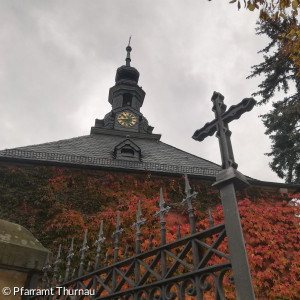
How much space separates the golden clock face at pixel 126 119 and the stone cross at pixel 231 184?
57.8ft

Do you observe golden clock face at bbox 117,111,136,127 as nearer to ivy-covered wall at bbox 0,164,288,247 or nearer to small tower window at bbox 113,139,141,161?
small tower window at bbox 113,139,141,161

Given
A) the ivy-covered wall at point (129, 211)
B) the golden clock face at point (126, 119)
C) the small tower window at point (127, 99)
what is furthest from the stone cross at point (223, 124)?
the small tower window at point (127, 99)

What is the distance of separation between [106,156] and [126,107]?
8733mm

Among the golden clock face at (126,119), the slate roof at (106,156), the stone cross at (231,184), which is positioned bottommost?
the stone cross at (231,184)

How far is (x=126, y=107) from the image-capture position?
21.2 m

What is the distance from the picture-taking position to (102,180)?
34.8 feet

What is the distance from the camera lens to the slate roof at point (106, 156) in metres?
11.3

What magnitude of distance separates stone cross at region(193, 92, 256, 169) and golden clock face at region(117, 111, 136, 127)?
1758 centimetres

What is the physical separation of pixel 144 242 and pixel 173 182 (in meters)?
3.29

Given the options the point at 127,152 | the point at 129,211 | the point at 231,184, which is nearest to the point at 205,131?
the point at 231,184

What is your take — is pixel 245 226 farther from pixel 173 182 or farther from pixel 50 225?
pixel 50 225

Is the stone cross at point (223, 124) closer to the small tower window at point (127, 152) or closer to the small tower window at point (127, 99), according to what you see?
the small tower window at point (127, 152)

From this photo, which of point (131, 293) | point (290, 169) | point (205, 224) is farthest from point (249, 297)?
point (290, 169)

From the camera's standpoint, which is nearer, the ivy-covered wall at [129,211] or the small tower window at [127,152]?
the ivy-covered wall at [129,211]
